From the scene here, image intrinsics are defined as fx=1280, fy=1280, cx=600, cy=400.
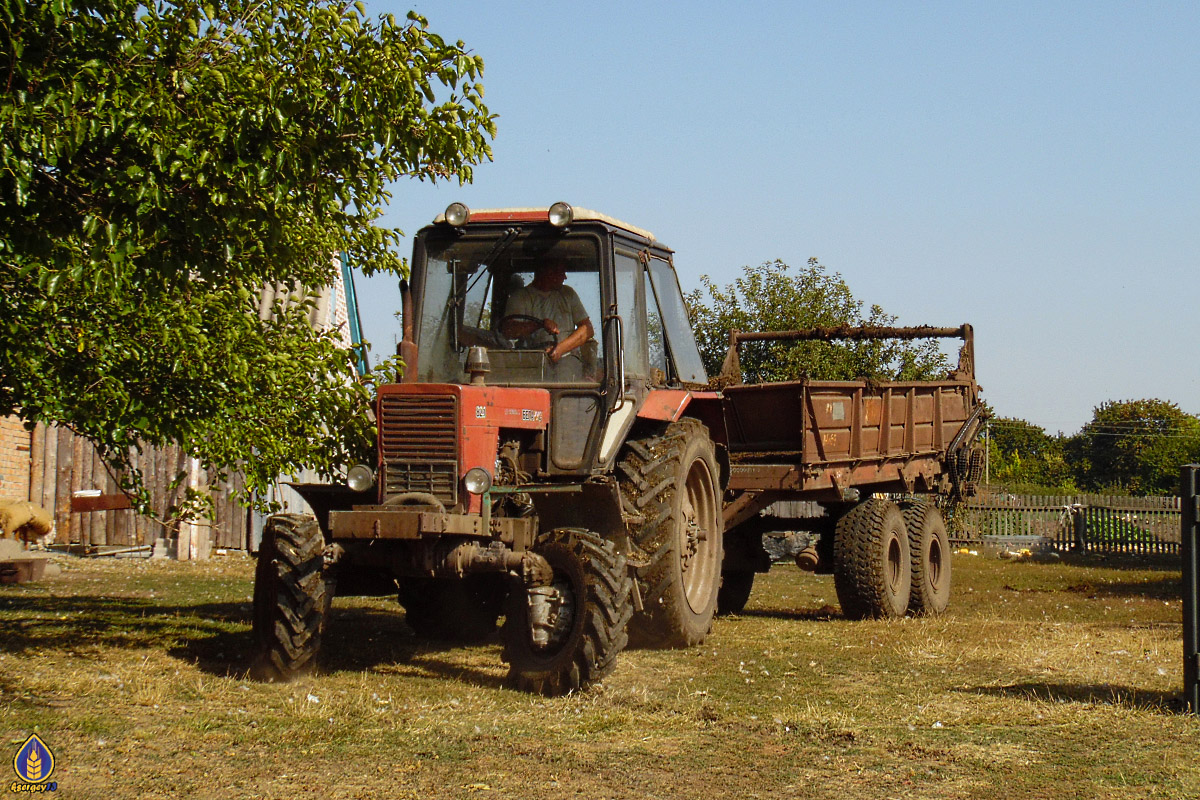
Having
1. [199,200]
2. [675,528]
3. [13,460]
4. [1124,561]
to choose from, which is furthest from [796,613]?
[1124,561]

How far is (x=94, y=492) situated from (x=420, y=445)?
12006mm

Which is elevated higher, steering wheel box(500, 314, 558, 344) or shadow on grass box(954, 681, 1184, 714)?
steering wheel box(500, 314, 558, 344)

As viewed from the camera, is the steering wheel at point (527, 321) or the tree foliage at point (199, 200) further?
the steering wheel at point (527, 321)

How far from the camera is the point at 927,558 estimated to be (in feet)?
36.6

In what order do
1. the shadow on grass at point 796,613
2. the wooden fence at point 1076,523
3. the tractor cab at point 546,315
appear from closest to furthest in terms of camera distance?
the tractor cab at point 546,315 → the shadow on grass at point 796,613 → the wooden fence at point 1076,523

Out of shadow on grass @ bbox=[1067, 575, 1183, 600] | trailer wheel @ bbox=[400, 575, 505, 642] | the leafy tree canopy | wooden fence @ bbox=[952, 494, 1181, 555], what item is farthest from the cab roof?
the leafy tree canopy

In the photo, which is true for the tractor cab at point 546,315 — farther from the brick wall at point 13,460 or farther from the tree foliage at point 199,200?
the brick wall at point 13,460

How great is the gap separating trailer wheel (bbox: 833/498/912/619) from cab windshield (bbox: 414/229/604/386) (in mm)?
3853

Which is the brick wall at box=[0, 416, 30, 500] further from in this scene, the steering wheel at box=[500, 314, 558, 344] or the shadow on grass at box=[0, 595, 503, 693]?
the steering wheel at box=[500, 314, 558, 344]

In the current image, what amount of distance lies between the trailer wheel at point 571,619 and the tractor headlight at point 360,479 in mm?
979

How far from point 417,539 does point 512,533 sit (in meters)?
0.58

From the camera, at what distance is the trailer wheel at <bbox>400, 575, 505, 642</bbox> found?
28.7 ft

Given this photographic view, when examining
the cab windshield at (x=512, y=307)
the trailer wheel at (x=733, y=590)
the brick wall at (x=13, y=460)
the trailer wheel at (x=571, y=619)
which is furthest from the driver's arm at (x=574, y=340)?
the brick wall at (x=13, y=460)

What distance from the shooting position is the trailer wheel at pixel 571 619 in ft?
21.0
